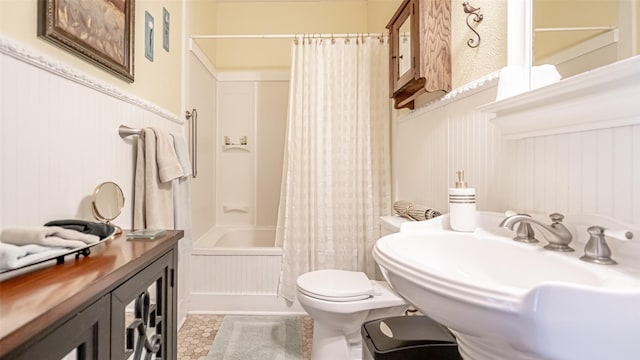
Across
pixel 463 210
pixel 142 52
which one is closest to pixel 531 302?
pixel 463 210

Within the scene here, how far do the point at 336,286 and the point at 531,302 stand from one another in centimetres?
117

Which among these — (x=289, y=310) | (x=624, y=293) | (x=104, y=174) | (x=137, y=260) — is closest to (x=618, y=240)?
(x=624, y=293)

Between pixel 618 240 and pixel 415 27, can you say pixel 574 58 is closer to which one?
pixel 618 240

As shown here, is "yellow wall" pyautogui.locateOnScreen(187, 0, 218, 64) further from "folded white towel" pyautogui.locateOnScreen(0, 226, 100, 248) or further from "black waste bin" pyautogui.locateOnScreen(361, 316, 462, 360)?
"black waste bin" pyautogui.locateOnScreen(361, 316, 462, 360)

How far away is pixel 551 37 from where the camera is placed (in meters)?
0.90

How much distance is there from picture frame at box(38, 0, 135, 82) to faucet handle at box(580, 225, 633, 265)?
1.49 metres

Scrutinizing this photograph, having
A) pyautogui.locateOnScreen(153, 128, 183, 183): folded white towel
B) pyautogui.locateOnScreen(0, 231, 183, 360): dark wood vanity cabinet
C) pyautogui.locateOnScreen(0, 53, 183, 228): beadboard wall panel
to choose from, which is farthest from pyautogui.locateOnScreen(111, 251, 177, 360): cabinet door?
pyautogui.locateOnScreen(153, 128, 183, 183): folded white towel

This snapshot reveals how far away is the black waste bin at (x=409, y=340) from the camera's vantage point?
1010 mm

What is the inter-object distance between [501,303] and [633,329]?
0.50 feet

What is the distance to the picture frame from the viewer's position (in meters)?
0.90

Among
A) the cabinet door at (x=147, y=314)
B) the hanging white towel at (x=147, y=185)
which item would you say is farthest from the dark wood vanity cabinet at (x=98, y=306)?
the hanging white towel at (x=147, y=185)

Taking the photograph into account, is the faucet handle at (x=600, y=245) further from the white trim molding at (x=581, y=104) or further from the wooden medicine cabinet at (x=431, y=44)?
the wooden medicine cabinet at (x=431, y=44)

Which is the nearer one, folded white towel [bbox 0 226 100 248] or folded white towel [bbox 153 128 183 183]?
folded white towel [bbox 0 226 100 248]

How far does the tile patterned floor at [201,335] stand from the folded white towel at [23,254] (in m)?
1.37
